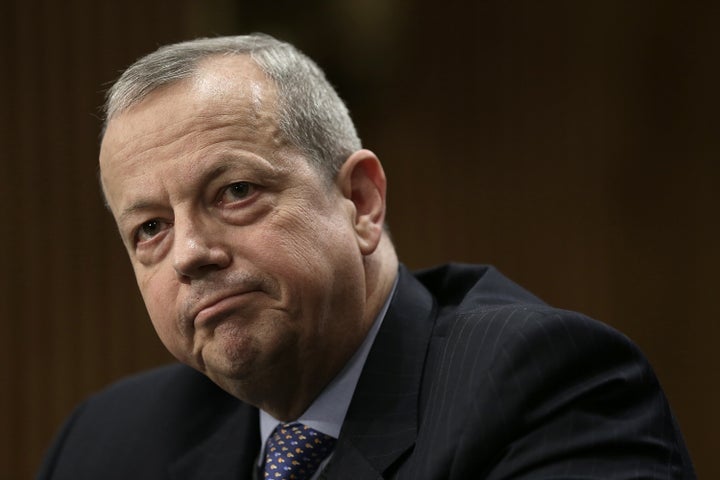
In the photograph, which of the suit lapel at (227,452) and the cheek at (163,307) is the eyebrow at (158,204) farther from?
the suit lapel at (227,452)

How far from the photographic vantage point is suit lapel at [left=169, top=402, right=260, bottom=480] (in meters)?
2.13

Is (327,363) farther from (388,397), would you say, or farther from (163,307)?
(163,307)

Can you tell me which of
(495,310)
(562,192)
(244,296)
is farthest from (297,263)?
(562,192)

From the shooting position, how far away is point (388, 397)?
1.87m

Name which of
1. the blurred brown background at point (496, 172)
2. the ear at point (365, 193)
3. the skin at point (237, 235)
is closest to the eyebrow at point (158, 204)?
the skin at point (237, 235)

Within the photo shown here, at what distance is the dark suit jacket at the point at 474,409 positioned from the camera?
1.50 metres

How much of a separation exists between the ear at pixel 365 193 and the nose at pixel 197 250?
1.02 feet

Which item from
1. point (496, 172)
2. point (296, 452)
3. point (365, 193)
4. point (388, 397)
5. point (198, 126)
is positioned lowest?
point (496, 172)

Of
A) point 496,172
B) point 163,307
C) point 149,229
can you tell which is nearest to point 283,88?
point 149,229

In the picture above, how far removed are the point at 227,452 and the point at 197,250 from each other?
61 centimetres

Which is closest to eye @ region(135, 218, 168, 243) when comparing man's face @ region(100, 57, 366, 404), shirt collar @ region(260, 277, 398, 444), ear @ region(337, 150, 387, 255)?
man's face @ region(100, 57, 366, 404)

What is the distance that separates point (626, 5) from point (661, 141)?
21.1 inches

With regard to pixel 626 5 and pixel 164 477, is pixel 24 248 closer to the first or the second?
pixel 164 477

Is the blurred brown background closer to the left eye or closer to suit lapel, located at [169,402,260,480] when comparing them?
suit lapel, located at [169,402,260,480]
